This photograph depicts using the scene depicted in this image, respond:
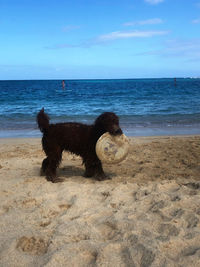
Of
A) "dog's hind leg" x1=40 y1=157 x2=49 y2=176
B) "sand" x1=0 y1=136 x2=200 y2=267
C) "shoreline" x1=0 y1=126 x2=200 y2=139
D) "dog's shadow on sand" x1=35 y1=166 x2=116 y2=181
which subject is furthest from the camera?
"shoreline" x1=0 y1=126 x2=200 y2=139

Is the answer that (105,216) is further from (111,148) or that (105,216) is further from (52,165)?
(52,165)

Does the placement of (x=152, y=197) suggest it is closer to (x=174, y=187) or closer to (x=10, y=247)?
(x=174, y=187)

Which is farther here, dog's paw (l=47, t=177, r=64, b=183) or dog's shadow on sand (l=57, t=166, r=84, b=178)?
dog's shadow on sand (l=57, t=166, r=84, b=178)

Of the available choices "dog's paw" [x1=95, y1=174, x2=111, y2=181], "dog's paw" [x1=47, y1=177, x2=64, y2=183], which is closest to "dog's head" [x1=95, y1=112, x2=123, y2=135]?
"dog's paw" [x1=95, y1=174, x2=111, y2=181]

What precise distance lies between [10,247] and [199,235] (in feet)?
6.91

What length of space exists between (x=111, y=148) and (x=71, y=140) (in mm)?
815

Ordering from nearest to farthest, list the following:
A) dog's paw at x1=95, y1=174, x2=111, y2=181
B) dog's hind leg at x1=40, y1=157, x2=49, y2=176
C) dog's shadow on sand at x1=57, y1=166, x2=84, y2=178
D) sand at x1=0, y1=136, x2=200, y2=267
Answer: sand at x1=0, y1=136, x2=200, y2=267, dog's paw at x1=95, y1=174, x2=111, y2=181, dog's hind leg at x1=40, y1=157, x2=49, y2=176, dog's shadow on sand at x1=57, y1=166, x2=84, y2=178

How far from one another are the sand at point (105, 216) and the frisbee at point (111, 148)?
0.48m

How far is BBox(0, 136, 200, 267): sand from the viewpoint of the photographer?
2.95 m

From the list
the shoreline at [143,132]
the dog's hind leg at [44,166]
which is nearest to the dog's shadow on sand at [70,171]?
the dog's hind leg at [44,166]

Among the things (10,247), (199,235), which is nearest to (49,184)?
(10,247)

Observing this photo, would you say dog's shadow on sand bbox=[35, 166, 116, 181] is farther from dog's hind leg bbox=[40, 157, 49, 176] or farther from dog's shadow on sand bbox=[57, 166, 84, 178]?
dog's hind leg bbox=[40, 157, 49, 176]

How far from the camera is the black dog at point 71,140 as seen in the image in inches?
221

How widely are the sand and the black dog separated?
297 mm
